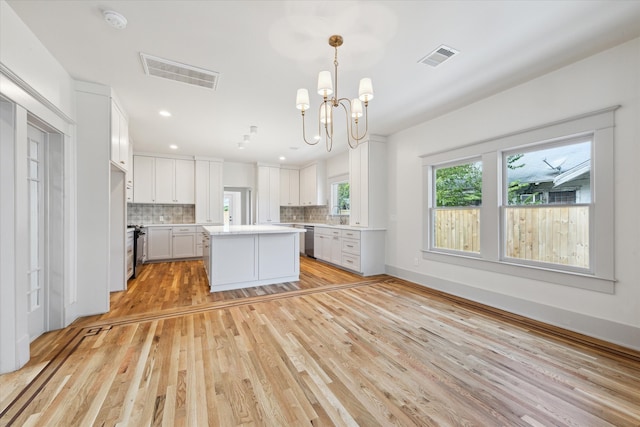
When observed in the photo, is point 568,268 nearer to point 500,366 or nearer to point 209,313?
point 500,366

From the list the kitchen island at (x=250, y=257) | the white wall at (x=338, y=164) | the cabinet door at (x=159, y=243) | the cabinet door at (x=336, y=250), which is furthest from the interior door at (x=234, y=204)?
the kitchen island at (x=250, y=257)

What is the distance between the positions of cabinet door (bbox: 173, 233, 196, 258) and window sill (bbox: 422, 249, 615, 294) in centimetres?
565

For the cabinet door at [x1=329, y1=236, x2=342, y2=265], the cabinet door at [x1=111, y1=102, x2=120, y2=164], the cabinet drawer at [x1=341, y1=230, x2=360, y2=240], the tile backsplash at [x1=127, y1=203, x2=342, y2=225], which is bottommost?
the cabinet door at [x1=329, y1=236, x2=342, y2=265]

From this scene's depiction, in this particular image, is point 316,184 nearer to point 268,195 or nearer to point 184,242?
point 268,195

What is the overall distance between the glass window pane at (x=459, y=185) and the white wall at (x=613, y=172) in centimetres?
37

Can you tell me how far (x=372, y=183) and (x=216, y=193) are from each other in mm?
4309

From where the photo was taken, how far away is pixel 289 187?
8.11 meters

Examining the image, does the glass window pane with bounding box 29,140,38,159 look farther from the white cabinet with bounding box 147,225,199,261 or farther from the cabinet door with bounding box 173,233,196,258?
the cabinet door with bounding box 173,233,196,258

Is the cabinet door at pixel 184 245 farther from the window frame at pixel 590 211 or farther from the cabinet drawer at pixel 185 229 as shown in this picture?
the window frame at pixel 590 211

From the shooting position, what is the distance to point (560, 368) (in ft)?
6.62

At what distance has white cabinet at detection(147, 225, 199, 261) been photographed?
20.5 feet

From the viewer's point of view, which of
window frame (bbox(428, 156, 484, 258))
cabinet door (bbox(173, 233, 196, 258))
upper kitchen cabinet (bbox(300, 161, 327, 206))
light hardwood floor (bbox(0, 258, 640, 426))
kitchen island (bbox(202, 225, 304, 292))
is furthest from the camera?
upper kitchen cabinet (bbox(300, 161, 327, 206))

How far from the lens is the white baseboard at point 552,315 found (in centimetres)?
232

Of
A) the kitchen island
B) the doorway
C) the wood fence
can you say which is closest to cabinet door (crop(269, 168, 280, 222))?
the doorway
